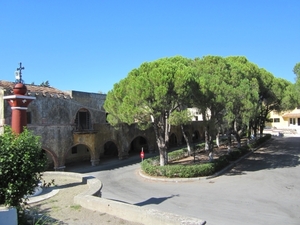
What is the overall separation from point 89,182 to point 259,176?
12036 millimetres

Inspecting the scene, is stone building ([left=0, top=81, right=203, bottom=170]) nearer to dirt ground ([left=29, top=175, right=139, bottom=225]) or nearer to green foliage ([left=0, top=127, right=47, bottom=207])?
dirt ground ([left=29, top=175, right=139, bottom=225])

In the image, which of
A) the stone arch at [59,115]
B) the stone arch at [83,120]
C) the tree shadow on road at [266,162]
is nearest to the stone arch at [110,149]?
the stone arch at [83,120]

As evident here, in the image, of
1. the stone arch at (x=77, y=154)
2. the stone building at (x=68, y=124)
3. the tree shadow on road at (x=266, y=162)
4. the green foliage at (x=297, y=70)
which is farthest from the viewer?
the green foliage at (x=297, y=70)

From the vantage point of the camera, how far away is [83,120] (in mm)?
23812

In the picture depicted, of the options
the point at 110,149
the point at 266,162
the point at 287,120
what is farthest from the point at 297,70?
the point at 287,120

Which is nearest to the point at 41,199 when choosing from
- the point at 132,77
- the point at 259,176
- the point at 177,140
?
the point at 132,77

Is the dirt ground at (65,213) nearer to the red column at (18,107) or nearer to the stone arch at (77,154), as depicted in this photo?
the red column at (18,107)

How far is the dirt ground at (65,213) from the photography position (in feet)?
22.2

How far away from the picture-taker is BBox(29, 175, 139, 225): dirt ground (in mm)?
6758

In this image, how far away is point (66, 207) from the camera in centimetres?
817

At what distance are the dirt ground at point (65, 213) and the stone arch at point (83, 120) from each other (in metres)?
13.1

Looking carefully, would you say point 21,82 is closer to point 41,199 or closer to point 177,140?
point 41,199

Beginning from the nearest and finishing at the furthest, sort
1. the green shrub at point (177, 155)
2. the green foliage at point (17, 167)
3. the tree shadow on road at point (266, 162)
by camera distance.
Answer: the green foliage at point (17, 167)
the tree shadow on road at point (266, 162)
the green shrub at point (177, 155)

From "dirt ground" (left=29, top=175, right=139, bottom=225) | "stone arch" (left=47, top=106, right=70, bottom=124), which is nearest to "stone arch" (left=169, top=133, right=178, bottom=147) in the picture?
"stone arch" (left=47, top=106, right=70, bottom=124)
